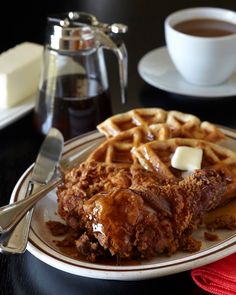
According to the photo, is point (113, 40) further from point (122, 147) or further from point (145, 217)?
point (145, 217)

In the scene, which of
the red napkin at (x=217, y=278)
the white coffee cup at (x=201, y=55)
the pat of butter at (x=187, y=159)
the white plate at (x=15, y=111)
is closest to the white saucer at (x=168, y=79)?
the white coffee cup at (x=201, y=55)

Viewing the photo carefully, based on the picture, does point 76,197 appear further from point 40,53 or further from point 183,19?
point 183,19

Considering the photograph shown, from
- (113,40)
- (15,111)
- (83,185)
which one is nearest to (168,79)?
(113,40)

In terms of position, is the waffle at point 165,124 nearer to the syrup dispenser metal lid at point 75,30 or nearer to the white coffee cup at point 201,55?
the syrup dispenser metal lid at point 75,30

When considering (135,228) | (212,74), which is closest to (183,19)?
(212,74)

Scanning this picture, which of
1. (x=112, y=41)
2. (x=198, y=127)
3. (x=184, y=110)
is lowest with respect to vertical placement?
(x=184, y=110)

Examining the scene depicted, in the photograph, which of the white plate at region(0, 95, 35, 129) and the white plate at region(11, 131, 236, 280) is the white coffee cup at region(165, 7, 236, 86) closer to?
the white plate at region(0, 95, 35, 129)
